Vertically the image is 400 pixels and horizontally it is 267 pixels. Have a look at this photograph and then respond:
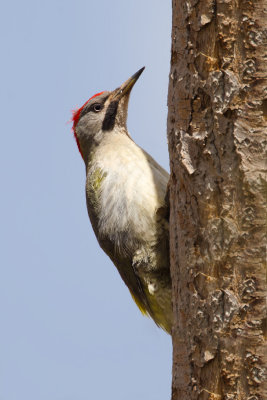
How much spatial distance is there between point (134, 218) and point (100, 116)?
157 cm

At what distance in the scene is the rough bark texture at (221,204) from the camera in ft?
8.87

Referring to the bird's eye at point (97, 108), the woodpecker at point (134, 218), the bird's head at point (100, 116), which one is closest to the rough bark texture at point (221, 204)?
the woodpecker at point (134, 218)

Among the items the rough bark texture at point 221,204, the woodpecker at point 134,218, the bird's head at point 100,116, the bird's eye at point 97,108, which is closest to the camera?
the rough bark texture at point 221,204

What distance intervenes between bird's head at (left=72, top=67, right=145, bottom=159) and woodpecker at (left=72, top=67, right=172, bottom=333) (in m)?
0.34

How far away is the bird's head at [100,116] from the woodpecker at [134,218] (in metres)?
0.34

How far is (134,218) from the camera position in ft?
13.6

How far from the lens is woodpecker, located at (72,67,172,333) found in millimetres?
4105

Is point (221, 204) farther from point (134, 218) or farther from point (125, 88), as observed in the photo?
point (125, 88)

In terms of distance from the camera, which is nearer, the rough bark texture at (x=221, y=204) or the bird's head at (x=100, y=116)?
the rough bark texture at (x=221, y=204)

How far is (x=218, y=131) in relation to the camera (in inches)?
113

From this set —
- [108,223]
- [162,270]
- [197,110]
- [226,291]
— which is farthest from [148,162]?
[226,291]

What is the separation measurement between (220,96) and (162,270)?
1621 mm

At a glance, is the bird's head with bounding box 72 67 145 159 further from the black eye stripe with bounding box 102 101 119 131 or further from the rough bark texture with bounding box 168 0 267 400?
the rough bark texture with bounding box 168 0 267 400

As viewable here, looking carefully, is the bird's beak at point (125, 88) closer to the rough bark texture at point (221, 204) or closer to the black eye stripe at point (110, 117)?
the black eye stripe at point (110, 117)
